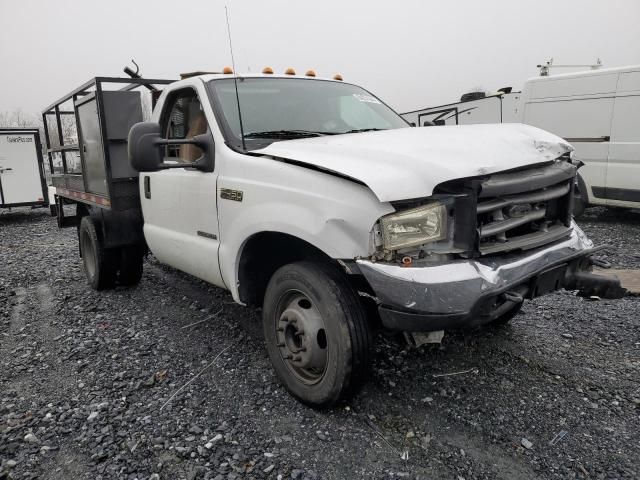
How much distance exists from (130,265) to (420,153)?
12.7 feet

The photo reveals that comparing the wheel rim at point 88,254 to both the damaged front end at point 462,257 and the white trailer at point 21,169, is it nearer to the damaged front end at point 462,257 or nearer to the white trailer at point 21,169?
the damaged front end at point 462,257

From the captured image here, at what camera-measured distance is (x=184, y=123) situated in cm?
408

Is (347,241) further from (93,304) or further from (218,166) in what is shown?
(93,304)

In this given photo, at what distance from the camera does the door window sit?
12.7 feet

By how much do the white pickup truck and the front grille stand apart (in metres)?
0.01

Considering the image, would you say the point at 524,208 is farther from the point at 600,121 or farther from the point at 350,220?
the point at 600,121

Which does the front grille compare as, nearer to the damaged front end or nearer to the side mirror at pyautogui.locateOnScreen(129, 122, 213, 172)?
the damaged front end

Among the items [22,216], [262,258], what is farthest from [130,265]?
[22,216]

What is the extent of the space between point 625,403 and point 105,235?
14.6 feet

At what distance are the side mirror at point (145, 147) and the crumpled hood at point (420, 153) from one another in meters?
0.64

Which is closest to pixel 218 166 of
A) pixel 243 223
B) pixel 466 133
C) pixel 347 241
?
pixel 243 223

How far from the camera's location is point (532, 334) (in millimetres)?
3943

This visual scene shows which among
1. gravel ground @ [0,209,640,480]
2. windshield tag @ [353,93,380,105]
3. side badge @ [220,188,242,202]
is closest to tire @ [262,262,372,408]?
gravel ground @ [0,209,640,480]

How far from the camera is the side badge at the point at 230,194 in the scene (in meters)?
3.14
